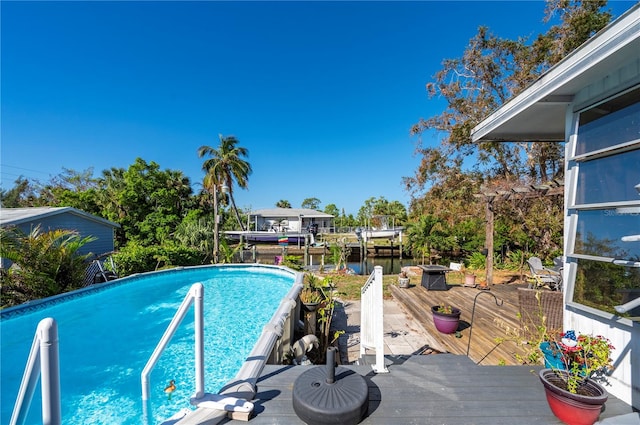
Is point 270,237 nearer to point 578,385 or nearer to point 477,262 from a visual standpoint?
point 477,262

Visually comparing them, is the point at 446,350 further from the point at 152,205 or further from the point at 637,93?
the point at 152,205

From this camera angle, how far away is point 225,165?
61.0 feet

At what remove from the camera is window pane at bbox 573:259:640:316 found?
232 centimetres

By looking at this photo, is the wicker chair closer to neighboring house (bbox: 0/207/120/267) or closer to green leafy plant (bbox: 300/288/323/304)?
green leafy plant (bbox: 300/288/323/304)

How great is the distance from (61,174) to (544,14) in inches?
1533

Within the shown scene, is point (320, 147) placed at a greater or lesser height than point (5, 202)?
greater

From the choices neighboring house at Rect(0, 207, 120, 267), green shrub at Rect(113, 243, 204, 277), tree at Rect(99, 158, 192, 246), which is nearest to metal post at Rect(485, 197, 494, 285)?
green shrub at Rect(113, 243, 204, 277)

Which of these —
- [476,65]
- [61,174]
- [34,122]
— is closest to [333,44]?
[476,65]

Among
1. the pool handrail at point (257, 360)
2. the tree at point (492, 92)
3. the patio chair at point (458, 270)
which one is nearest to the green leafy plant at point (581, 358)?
the pool handrail at point (257, 360)

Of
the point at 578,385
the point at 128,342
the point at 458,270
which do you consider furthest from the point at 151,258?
the point at 578,385

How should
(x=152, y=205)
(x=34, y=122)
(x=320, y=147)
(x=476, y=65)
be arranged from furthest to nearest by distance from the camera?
(x=320, y=147) → (x=152, y=205) → (x=34, y=122) → (x=476, y=65)

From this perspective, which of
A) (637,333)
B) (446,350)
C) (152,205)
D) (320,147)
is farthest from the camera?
(320,147)

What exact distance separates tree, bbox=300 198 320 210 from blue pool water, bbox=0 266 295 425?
55.4 meters

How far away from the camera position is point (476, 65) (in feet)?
41.2
